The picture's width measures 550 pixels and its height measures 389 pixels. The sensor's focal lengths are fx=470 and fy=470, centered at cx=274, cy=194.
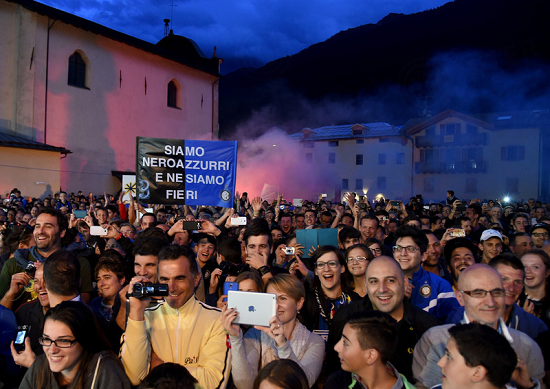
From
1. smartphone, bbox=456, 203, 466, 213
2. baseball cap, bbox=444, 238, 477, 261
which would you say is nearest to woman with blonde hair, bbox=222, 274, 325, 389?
baseball cap, bbox=444, 238, 477, 261

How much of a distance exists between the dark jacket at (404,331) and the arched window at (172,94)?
34540mm

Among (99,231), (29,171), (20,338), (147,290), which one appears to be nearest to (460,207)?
(99,231)

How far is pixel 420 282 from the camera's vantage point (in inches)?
196

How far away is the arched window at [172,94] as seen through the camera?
36781mm

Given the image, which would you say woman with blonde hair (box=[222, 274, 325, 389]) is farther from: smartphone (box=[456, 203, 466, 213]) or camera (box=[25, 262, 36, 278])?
smartphone (box=[456, 203, 466, 213])

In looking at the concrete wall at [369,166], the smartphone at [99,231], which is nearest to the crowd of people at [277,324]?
the smartphone at [99,231]

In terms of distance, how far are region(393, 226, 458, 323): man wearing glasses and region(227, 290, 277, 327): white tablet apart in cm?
200

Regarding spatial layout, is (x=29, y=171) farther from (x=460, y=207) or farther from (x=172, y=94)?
(x=460, y=207)

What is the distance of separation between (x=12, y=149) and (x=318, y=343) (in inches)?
1015

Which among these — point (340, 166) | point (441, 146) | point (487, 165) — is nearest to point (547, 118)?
point (487, 165)

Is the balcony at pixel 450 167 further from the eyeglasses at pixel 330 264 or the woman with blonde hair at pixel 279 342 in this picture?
the woman with blonde hair at pixel 279 342

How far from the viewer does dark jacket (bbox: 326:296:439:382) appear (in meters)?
3.71

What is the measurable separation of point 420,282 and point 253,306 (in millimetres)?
2531

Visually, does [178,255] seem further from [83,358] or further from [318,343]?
[318,343]
